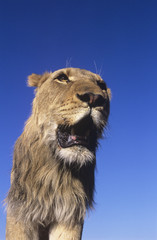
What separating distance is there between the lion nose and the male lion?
18 centimetres

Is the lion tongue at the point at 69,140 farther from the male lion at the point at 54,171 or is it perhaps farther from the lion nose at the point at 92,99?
the lion nose at the point at 92,99

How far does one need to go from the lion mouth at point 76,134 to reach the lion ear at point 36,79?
4.61ft

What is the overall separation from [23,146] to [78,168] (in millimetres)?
986

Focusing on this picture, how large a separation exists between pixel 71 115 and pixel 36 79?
173cm

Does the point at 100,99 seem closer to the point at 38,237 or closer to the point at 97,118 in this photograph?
the point at 97,118

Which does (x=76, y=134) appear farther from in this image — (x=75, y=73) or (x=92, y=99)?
(x=75, y=73)

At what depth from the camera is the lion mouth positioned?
476cm

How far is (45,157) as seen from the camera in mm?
5211

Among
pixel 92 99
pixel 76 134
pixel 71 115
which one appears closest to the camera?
pixel 92 99

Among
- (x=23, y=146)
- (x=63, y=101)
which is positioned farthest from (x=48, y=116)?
(x=23, y=146)

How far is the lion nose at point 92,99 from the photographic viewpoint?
4.52m

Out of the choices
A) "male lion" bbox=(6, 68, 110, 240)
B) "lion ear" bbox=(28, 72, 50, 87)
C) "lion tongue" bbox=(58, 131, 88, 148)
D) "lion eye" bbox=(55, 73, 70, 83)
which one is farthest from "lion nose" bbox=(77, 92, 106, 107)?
"lion ear" bbox=(28, 72, 50, 87)

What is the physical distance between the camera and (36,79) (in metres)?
6.12

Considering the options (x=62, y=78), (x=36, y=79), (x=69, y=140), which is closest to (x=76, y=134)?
(x=69, y=140)
